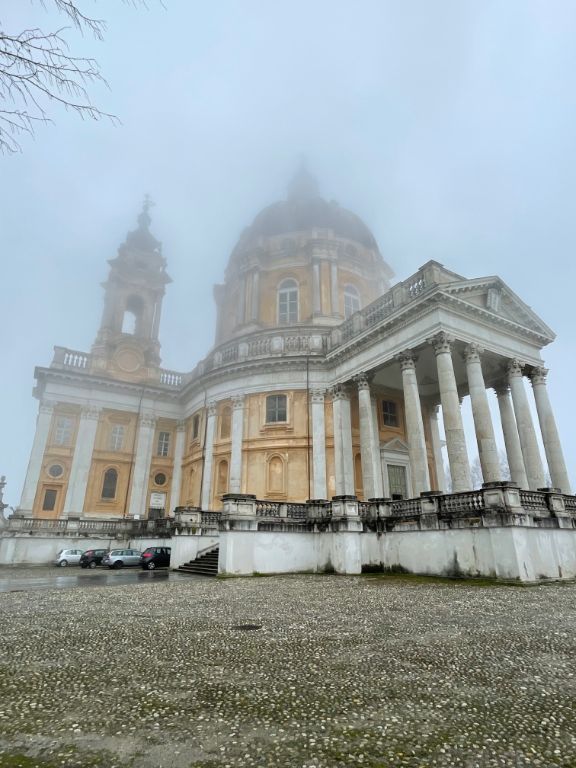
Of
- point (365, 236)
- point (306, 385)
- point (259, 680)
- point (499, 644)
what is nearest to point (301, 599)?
point (499, 644)

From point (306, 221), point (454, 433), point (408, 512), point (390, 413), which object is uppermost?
point (306, 221)

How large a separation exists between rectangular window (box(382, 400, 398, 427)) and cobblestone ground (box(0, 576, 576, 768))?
62.1 ft

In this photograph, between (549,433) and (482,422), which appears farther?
(549,433)

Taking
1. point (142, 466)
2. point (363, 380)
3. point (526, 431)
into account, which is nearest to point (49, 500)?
point (142, 466)

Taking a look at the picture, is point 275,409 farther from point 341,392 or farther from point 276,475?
point 341,392

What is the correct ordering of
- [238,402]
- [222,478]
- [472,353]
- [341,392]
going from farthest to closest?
1. [238,402]
2. [222,478]
3. [341,392]
4. [472,353]

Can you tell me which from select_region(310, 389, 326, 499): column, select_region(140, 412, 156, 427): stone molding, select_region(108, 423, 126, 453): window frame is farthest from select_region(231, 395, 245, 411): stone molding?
select_region(108, 423, 126, 453): window frame

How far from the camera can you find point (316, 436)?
24953 millimetres

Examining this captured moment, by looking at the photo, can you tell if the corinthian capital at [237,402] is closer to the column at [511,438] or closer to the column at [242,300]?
the column at [242,300]

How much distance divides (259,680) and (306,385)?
22227 mm

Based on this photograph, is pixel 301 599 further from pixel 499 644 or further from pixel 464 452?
pixel 464 452

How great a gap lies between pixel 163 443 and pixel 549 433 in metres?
26.2

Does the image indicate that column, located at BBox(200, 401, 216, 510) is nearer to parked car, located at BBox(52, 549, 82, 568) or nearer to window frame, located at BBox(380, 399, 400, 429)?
parked car, located at BBox(52, 549, 82, 568)

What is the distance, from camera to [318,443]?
81.4 ft
